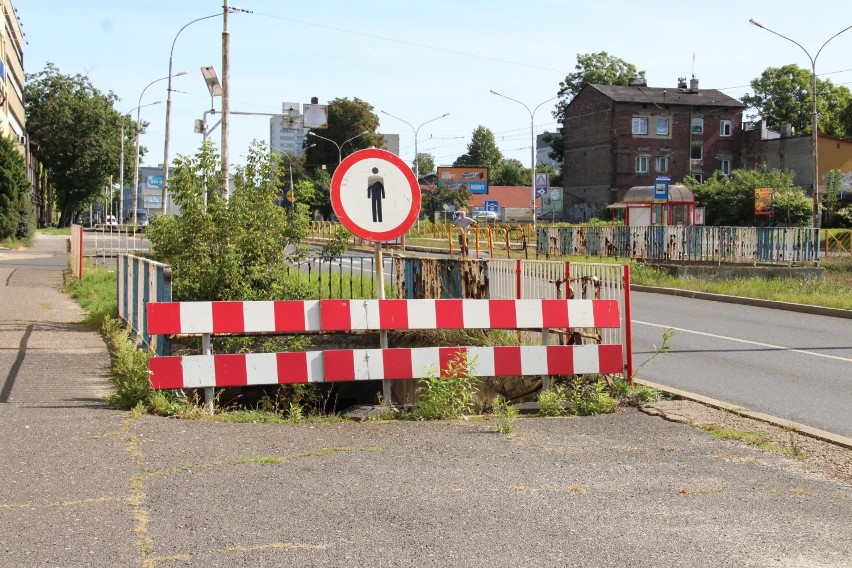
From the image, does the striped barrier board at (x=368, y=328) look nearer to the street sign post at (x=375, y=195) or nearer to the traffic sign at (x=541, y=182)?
the street sign post at (x=375, y=195)

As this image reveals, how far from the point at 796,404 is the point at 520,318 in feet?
10.1

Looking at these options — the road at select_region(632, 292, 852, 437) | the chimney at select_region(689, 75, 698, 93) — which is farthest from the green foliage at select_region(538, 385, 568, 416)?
the chimney at select_region(689, 75, 698, 93)

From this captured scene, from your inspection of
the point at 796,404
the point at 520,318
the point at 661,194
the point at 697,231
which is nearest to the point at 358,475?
the point at 520,318

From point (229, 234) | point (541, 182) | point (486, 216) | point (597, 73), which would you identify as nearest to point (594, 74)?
point (597, 73)

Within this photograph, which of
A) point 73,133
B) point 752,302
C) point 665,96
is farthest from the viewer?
point 73,133

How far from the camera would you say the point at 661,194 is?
4244cm

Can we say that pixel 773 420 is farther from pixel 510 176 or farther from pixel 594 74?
pixel 510 176

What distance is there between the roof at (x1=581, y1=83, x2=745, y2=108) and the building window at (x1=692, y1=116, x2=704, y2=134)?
1223 mm

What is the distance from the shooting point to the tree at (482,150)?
159m

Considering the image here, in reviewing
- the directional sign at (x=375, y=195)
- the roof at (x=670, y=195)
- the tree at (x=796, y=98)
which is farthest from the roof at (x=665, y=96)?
the directional sign at (x=375, y=195)

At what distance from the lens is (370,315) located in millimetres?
8406

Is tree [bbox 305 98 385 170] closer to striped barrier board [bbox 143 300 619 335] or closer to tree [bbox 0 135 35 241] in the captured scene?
tree [bbox 0 135 35 241]

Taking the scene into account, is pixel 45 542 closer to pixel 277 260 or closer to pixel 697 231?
pixel 277 260

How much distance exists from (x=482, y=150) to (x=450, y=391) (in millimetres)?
152522
